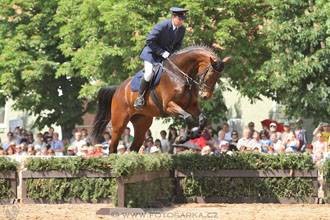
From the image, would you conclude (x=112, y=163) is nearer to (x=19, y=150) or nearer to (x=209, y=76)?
(x=209, y=76)

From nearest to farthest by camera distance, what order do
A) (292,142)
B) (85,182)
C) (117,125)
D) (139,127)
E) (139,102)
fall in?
1. (85,182)
2. (139,102)
3. (139,127)
4. (117,125)
5. (292,142)

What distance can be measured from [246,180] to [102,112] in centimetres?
372

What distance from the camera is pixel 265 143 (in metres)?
15.2

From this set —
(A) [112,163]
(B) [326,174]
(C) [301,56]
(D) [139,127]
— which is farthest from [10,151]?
(B) [326,174]

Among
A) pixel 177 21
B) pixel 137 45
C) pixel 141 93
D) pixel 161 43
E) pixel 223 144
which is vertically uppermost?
pixel 137 45

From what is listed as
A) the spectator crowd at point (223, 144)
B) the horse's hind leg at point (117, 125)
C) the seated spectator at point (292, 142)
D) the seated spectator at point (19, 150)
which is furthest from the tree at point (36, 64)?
the horse's hind leg at point (117, 125)

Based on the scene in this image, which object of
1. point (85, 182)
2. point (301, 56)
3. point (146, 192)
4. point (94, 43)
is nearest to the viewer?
point (146, 192)

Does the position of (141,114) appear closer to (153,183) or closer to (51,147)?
(153,183)

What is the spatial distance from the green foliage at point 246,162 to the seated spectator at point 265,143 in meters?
Result: 3.78

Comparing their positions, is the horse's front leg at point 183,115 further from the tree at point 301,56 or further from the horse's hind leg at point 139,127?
the tree at point 301,56

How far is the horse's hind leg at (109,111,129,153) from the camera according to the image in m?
11.8

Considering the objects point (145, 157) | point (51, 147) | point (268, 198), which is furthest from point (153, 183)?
point (51, 147)

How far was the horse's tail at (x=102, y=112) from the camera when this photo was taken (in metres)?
12.6

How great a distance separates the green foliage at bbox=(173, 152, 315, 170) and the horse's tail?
2536 mm
